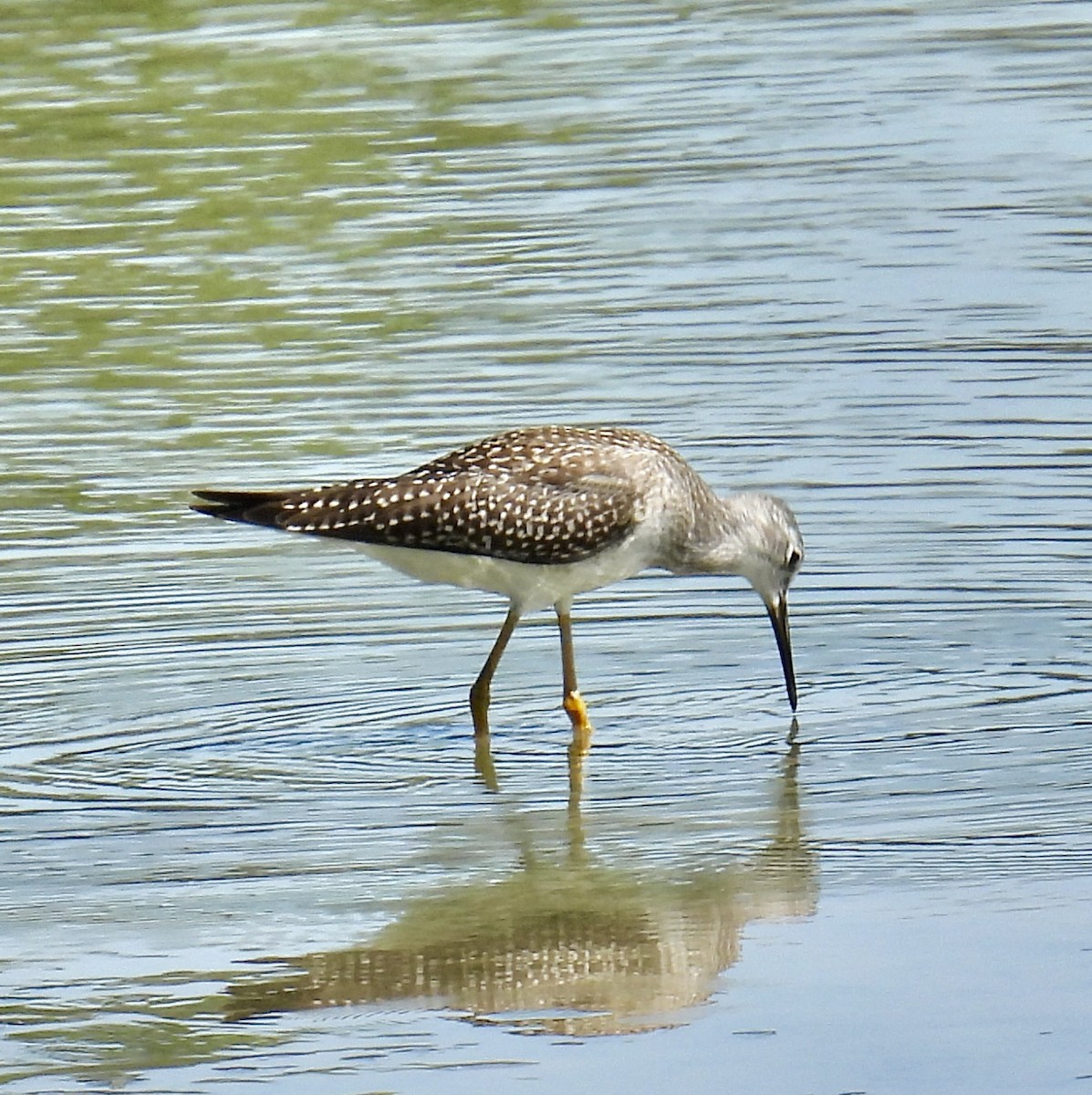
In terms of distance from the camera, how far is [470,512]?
9.46 meters

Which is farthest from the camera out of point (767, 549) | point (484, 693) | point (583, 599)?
point (583, 599)

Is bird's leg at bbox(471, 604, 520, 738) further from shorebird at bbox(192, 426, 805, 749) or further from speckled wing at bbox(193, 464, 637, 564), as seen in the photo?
speckled wing at bbox(193, 464, 637, 564)

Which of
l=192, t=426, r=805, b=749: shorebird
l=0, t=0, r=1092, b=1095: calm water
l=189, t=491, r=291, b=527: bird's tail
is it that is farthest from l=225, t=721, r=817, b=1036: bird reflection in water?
l=189, t=491, r=291, b=527: bird's tail

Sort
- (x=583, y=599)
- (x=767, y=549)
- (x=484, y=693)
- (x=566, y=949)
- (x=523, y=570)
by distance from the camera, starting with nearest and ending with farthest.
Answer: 1. (x=566, y=949)
2. (x=484, y=693)
3. (x=523, y=570)
4. (x=767, y=549)
5. (x=583, y=599)

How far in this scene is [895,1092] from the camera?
601 centimetres

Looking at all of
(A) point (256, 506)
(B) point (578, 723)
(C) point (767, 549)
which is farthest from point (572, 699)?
(A) point (256, 506)

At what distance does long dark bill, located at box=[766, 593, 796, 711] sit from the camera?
9.17m

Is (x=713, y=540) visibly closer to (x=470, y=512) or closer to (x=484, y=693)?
(x=470, y=512)

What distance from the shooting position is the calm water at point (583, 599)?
6.74 m

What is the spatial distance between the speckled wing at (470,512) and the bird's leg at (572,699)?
0.22 m

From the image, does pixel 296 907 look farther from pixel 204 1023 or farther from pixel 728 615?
pixel 728 615

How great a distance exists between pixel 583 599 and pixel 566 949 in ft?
12.1

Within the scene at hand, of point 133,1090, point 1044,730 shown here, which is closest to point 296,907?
point 133,1090

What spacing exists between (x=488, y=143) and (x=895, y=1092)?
36.1 ft
